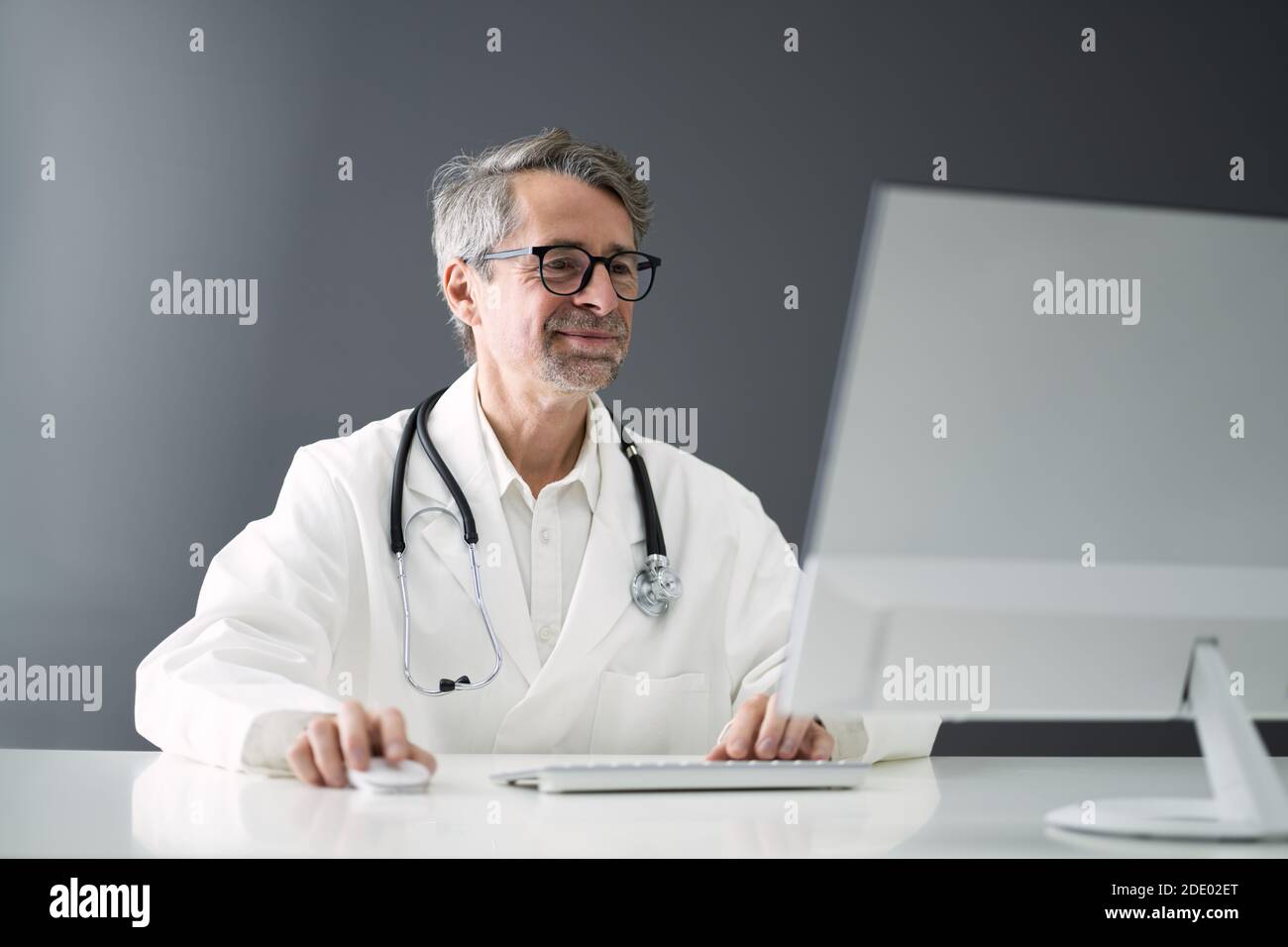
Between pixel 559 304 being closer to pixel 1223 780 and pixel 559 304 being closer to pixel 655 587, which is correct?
pixel 655 587

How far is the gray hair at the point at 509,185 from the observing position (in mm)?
1986

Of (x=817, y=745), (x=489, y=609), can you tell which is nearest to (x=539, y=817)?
(x=817, y=745)

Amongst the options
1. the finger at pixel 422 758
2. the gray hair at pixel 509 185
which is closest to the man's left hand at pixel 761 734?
the finger at pixel 422 758

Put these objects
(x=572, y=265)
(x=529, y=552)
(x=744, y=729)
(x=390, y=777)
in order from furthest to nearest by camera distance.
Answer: (x=572, y=265) < (x=529, y=552) < (x=744, y=729) < (x=390, y=777)

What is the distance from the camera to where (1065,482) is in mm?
709

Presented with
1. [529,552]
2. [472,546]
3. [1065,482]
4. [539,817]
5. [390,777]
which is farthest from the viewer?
[529,552]

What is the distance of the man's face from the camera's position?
188cm

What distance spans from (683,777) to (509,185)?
1.30 m

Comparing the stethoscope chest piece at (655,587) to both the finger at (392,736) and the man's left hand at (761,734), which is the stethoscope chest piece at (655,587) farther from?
the finger at (392,736)

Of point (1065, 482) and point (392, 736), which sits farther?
point (392, 736)

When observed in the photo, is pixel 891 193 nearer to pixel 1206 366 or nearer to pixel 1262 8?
pixel 1206 366

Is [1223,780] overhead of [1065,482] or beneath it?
beneath

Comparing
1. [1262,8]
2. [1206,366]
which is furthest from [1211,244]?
[1262,8]

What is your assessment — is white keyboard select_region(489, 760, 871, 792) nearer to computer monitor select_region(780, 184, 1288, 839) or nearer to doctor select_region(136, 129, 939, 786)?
computer monitor select_region(780, 184, 1288, 839)
